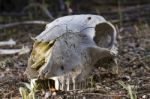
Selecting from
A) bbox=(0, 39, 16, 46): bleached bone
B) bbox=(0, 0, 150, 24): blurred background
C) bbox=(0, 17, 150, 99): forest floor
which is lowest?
bbox=(0, 17, 150, 99): forest floor

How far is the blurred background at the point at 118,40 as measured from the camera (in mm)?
3080

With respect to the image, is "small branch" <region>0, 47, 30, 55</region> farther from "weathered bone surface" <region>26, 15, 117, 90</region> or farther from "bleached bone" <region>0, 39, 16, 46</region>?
"weathered bone surface" <region>26, 15, 117, 90</region>

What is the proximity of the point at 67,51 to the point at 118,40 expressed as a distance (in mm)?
1887

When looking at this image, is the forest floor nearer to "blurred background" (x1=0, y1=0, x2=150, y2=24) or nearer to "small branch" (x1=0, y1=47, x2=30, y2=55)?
"small branch" (x1=0, y1=47, x2=30, y2=55)

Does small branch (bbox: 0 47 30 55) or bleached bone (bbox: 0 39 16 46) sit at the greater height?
bleached bone (bbox: 0 39 16 46)

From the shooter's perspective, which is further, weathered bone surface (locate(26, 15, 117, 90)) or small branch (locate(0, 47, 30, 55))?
small branch (locate(0, 47, 30, 55))

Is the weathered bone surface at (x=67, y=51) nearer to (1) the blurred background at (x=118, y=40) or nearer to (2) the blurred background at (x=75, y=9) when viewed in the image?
(1) the blurred background at (x=118, y=40)

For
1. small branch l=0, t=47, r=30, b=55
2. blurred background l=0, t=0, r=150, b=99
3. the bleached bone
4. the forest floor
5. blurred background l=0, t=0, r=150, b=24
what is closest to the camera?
the forest floor

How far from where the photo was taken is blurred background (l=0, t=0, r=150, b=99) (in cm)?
308

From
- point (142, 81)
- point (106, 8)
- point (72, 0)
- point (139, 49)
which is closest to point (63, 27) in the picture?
point (142, 81)

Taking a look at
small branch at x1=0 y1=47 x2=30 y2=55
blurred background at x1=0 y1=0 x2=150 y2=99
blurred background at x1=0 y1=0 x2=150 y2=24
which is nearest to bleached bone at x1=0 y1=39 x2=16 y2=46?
blurred background at x1=0 y1=0 x2=150 y2=99

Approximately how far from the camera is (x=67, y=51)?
→ 2.91 meters

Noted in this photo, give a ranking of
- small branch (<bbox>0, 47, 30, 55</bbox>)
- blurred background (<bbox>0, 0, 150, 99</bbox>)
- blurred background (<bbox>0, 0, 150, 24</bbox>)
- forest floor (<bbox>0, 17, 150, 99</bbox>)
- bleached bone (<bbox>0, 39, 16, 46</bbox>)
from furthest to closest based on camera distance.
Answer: blurred background (<bbox>0, 0, 150, 24</bbox>), bleached bone (<bbox>0, 39, 16, 46</bbox>), small branch (<bbox>0, 47, 30, 55</bbox>), blurred background (<bbox>0, 0, 150, 99</bbox>), forest floor (<bbox>0, 17, 150, 99</bbox>)

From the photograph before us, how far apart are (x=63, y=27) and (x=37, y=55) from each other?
0.22m
